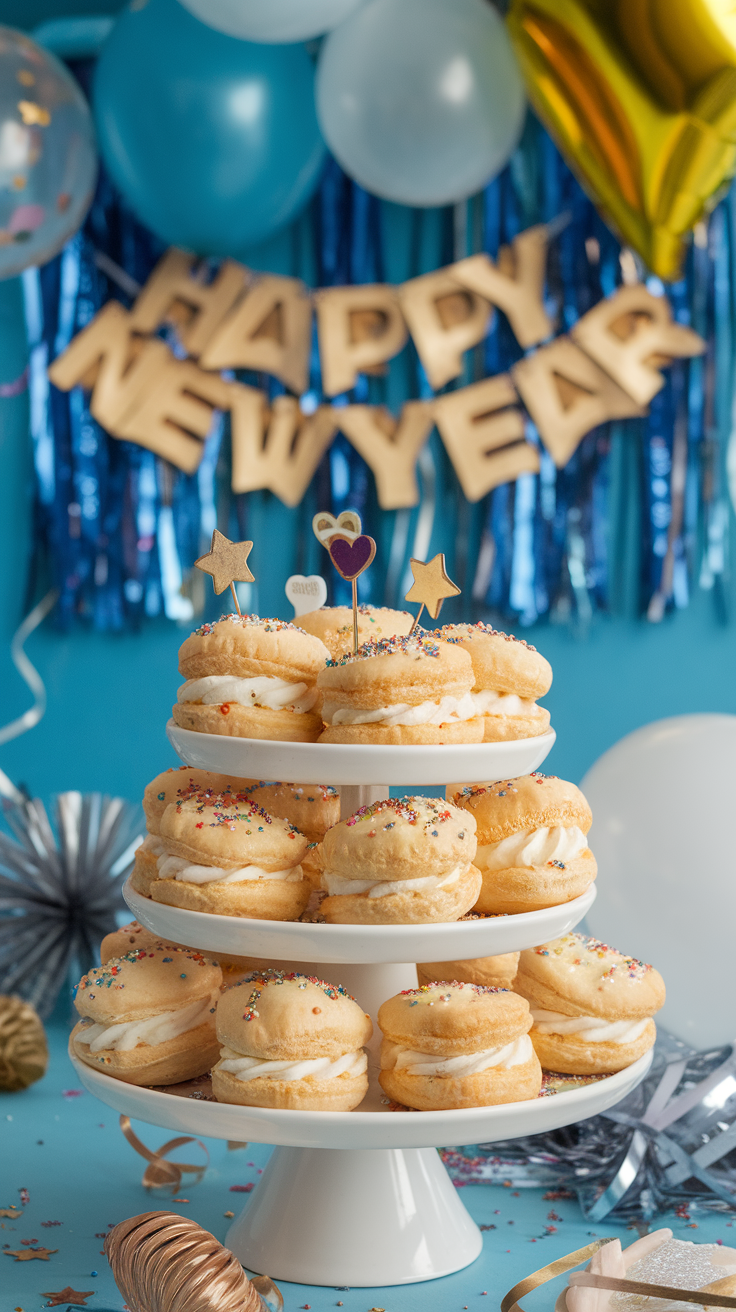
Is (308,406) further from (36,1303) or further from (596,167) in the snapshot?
(36,1303)

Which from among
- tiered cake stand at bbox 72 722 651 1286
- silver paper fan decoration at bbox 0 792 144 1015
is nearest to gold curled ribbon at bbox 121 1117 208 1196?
tiered cake stand at bbox 72 722 651 1286

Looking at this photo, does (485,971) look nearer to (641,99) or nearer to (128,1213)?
(128,1213)

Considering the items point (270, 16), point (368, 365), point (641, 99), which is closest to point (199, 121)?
point (270, 16)

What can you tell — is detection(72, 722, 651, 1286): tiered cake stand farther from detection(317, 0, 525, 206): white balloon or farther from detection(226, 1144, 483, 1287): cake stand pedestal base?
detection(317, 0, 525, 206): white balloon

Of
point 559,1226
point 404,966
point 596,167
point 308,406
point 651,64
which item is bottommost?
point 559,1226

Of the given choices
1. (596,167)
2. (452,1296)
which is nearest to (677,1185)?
(452,1296)
